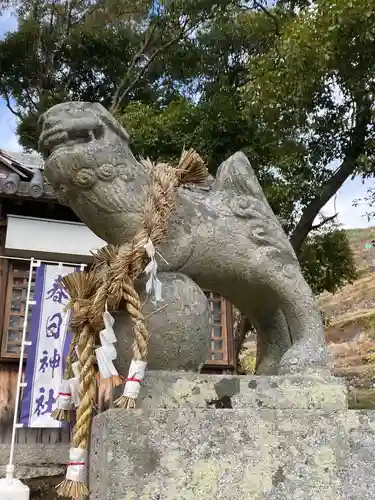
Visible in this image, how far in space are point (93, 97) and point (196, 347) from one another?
12.0 metres

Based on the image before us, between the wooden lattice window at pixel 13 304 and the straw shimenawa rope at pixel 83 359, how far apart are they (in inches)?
197

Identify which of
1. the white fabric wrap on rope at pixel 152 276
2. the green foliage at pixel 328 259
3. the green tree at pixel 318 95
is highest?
the green tree at pixel 318 95

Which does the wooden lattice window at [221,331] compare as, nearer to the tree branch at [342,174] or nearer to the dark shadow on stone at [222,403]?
the tree branch at [342,174]

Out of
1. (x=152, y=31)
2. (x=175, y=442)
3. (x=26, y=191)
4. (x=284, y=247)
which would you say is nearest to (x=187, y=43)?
(x=152, y=31)

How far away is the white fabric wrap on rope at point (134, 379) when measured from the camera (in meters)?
1.71

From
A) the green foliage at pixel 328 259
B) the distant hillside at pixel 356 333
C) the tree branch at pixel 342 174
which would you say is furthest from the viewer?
the distant hillside at pixel 356 333

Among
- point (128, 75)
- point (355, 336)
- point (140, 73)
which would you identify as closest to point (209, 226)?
point (140, 73)

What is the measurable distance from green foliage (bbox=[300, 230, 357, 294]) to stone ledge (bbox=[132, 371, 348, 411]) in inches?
325

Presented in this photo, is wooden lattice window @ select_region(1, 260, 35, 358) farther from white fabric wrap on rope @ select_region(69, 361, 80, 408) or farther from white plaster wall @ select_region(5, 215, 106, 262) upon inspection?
white fabric wrap on rope @ select_region(69, 361, 80, 408)

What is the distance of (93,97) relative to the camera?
42.5 ft

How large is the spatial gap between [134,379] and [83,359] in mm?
260

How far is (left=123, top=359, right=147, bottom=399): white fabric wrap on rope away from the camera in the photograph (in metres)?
1.71

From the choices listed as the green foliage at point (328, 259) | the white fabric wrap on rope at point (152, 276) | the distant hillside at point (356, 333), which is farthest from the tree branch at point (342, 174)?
the white fabric wrap on rope at point (152, 276)

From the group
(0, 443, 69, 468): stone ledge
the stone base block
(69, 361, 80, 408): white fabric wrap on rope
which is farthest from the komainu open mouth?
(0, 443, 69, 468): stone ledge
